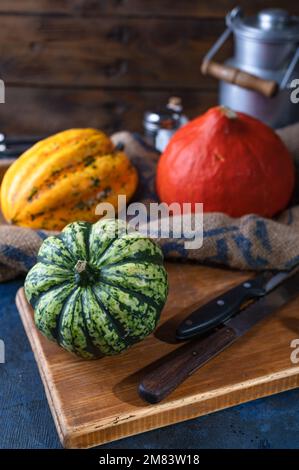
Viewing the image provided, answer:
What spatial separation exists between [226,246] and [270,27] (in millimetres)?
833

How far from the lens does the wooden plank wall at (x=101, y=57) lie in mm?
2291

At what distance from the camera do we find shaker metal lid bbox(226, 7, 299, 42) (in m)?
1.70

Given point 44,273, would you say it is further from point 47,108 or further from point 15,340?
point 47,108

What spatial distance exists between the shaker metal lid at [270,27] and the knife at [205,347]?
0.85 m

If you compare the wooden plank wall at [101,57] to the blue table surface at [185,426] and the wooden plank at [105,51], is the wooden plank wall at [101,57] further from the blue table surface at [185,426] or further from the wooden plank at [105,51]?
the blue table surface at [185,426]

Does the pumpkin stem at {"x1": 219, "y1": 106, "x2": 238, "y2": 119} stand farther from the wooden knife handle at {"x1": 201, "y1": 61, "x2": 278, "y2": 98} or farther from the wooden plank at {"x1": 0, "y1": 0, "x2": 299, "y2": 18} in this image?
the wooden plank at {"x1": 0, "y1": 0, "x2": 299, "y2": 18}

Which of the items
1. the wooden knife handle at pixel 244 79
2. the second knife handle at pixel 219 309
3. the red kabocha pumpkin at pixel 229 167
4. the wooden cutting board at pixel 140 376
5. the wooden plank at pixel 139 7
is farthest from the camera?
the wooden plank at pixel 139 7

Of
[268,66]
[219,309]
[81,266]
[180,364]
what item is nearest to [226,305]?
[219,309]

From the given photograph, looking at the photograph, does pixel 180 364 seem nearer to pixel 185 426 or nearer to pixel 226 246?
pixel 185 426

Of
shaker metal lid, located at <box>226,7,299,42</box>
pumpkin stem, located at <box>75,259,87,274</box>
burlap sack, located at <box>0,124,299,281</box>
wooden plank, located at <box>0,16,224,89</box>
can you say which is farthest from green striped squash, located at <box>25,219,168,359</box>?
wooden plank, located at <box>0,16,224,89</box>

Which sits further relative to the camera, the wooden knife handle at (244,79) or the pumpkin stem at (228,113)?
the wooden knife handle at (244,79)

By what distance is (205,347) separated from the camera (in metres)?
0.95

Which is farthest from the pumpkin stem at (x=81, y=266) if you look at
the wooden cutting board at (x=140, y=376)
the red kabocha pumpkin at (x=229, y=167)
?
the red kabocha pumpkin at (x=229, y=167)
